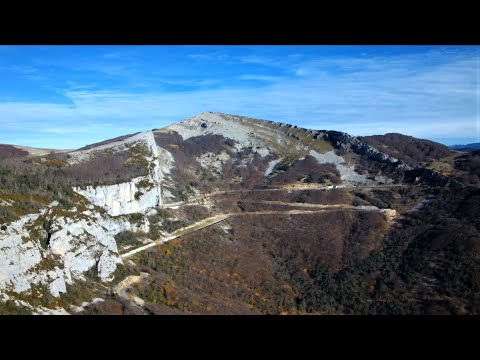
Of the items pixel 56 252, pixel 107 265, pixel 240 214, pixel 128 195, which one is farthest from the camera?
pixel 240 214

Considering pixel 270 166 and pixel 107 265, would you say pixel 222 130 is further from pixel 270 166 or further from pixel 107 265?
pixel 107 265

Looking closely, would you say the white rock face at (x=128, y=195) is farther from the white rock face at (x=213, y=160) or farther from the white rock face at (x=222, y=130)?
the white rock face at (x=222, y=130)

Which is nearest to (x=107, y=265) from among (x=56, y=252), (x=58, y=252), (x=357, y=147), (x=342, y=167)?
(x=58, y=252)

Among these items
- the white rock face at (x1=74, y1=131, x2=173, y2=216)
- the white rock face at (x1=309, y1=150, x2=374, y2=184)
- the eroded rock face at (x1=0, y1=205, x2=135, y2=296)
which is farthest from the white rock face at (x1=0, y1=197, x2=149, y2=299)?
the white rock face at (x1=309, y1=150, x2=374, y2=184)

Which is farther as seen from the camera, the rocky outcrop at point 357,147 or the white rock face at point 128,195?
the rocky outcrop at point 357,147

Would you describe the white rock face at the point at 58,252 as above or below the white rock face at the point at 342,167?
below

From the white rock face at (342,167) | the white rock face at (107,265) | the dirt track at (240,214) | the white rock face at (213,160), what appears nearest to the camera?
the white rock face at (107,265)

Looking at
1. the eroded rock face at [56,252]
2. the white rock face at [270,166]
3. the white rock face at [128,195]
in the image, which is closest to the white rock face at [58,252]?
the eroded rock face at [56,252]

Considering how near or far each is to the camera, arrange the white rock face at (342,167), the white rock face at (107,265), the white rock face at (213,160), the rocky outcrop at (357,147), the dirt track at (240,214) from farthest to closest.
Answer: the white rock face at (213,160) → the rocky outcrop at (357,147) → the white rock face at (342,167) → the dirt track at (240,214) → the white rock face at (107,265)
